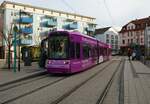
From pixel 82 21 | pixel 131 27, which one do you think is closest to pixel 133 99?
pixel 82 21

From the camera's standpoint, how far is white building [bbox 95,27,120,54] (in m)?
124

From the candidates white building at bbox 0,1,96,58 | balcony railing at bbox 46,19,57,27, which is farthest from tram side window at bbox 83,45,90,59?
balcony railing at bbox 46,19,57,27

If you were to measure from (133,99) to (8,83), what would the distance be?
7468 mm

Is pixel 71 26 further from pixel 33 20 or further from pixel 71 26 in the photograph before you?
pixel 33 20

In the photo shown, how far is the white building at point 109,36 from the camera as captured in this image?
123750 mm

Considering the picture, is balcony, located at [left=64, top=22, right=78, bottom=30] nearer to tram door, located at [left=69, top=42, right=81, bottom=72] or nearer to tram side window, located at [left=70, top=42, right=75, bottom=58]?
tram door, located at [left=69, top=42, right=81, bottom=72]

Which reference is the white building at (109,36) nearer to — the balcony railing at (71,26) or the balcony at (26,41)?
the balcony railing at (71,26)

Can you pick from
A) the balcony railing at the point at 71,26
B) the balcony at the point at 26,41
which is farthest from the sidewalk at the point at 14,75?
the balcony railing at the point at 71,26

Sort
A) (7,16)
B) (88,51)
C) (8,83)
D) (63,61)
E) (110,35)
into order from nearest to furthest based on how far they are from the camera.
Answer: (8,83) < (63,61) < (88,51) < (7,16) < (110,35)

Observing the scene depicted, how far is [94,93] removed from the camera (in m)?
12.2

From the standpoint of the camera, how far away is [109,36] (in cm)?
12562

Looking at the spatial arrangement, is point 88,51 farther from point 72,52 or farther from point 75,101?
point 75,101

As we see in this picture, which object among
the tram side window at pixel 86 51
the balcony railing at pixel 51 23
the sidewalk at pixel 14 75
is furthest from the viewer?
the balcony railing at pixel 51 23

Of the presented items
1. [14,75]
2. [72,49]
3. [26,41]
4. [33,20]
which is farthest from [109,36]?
[14,75]
